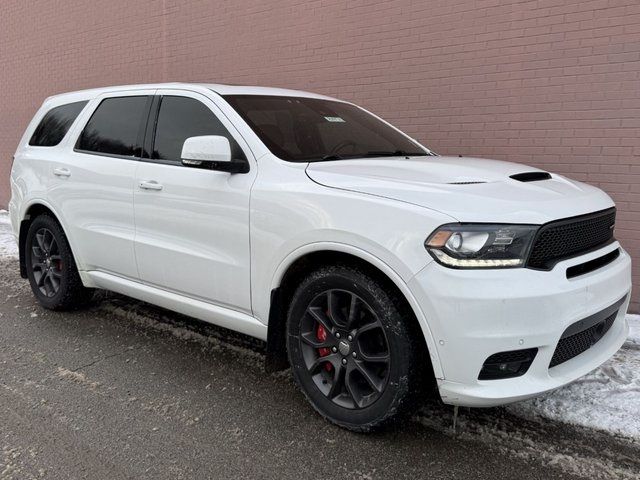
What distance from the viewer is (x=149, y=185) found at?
11.8 feet

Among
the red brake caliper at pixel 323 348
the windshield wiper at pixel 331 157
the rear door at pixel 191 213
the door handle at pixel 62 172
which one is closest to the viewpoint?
the red brake caliper at pixel 323 348

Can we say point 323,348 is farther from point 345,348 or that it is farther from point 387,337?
point 387,337

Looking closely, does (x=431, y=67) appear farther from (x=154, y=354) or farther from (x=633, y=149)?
(x=154, y=354)

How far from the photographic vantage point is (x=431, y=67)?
559 centimetres

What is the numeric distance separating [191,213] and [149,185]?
1.55 feet

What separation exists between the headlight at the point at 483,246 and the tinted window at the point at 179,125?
65.8 inches

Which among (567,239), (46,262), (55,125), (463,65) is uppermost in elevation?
(463,65)

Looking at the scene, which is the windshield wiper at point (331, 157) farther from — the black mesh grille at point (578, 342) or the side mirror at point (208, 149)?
the black mesh grille at point (578, 342)

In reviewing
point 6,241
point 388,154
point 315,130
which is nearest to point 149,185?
point 315,130

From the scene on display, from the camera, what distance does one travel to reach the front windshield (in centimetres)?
332

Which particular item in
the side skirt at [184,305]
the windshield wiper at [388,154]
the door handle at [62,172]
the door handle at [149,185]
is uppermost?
the windshield wiper at [388,154]

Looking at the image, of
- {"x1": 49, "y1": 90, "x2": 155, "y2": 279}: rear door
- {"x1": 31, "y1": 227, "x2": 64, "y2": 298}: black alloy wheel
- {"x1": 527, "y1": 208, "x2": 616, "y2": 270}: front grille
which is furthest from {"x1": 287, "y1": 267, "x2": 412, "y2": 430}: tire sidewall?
{"x1": 31, "y1": 227, "x2": 64, "y2": 298}: black alloy wheel

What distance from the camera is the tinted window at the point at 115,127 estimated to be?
396 centimetres

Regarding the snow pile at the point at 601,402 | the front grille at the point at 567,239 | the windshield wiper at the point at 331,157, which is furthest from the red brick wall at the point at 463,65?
the windshield wiper at the point at 331,157
